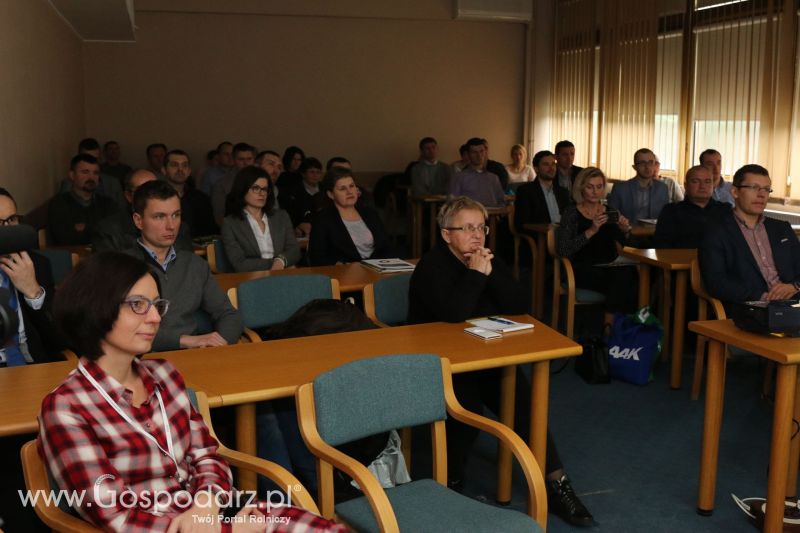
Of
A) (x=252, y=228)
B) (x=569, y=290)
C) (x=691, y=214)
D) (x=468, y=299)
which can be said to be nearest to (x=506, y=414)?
(x=468, y=299)

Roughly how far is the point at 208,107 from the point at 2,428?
895cm

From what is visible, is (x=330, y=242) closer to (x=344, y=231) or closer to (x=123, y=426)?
(x=344, y=231)

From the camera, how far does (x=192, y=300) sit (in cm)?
359

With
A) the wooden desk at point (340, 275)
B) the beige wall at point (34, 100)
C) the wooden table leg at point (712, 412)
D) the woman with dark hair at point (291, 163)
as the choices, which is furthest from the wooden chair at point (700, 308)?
the woman with dark hair at point (291, 163)

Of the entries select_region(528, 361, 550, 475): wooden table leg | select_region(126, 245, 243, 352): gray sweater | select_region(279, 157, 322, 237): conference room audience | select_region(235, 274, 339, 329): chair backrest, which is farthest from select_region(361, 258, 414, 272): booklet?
select_region(279, 157, 322, 237): conference room audience

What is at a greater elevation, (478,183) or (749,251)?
(478,183)

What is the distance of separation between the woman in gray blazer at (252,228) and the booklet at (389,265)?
0.62 metres

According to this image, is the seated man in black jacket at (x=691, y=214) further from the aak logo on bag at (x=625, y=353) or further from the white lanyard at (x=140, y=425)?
the white lanyard at (x=140, y=425)

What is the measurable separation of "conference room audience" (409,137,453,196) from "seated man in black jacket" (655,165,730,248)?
194 inches

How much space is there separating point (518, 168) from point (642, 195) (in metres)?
3.37

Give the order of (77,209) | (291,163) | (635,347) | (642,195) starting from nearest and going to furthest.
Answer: (635,347) → (77,209) → (642,195) → (291,163)

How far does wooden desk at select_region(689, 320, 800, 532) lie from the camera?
2857 mm

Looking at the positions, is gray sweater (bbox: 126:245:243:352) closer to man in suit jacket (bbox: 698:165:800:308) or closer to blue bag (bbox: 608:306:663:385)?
blue bag (bbox: 608:306:663:385)

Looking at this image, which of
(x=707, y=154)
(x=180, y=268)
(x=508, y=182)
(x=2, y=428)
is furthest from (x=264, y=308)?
(x=508, y=182)
